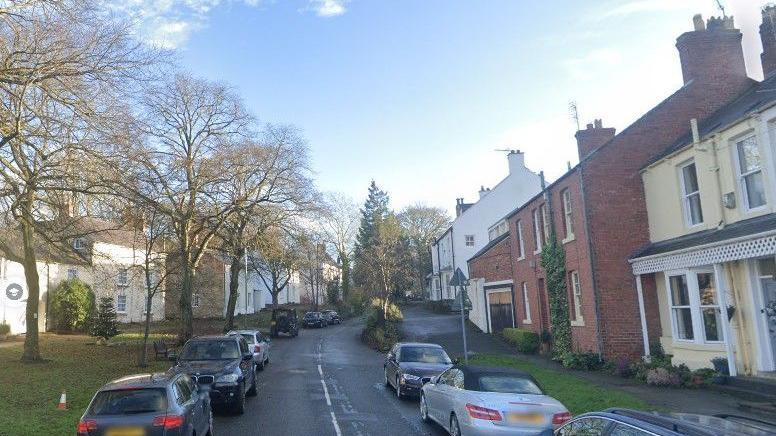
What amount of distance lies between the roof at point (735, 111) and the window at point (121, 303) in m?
39.3

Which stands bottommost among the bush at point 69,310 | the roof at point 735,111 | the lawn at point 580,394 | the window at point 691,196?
the lawn at point 580,394

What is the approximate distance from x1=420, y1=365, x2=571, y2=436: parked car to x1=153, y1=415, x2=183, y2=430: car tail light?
443 centimetres

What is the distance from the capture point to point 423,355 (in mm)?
16359

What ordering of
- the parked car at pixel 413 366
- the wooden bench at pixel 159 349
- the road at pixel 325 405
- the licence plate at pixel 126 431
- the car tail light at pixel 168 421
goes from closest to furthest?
1. the licence plate at pixel 126 431
2. the car tail light at pixel 168 421
3. the road at pixel 325 405
4. the parked car at pixel 413 366
5. the wooden bench at pixel 159 349

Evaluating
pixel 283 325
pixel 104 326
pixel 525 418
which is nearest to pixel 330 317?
pixel 283 325

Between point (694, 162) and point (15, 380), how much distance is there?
20627 mm

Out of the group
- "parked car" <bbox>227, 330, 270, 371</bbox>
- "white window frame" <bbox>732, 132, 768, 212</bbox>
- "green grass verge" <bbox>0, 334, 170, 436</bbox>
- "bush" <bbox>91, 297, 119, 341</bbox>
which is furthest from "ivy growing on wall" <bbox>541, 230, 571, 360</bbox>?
"bush" <bbox>91, 297, 119, 341</bbox>

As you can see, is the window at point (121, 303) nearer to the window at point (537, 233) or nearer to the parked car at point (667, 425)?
the window at point (537, 233)

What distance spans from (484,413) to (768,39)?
17.1m

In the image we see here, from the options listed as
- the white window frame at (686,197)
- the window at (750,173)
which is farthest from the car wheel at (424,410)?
the white window frame at (686,197)

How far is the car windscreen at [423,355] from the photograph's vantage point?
1614 cm

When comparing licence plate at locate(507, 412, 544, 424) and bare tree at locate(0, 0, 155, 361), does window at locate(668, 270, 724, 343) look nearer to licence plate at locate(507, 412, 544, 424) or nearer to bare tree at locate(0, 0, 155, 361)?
licence plate at locate(507, 412, 544, 424)

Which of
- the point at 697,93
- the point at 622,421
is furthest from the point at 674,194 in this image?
the point at 622,421

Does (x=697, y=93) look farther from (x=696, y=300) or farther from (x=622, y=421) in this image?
(x=622, y=421)
